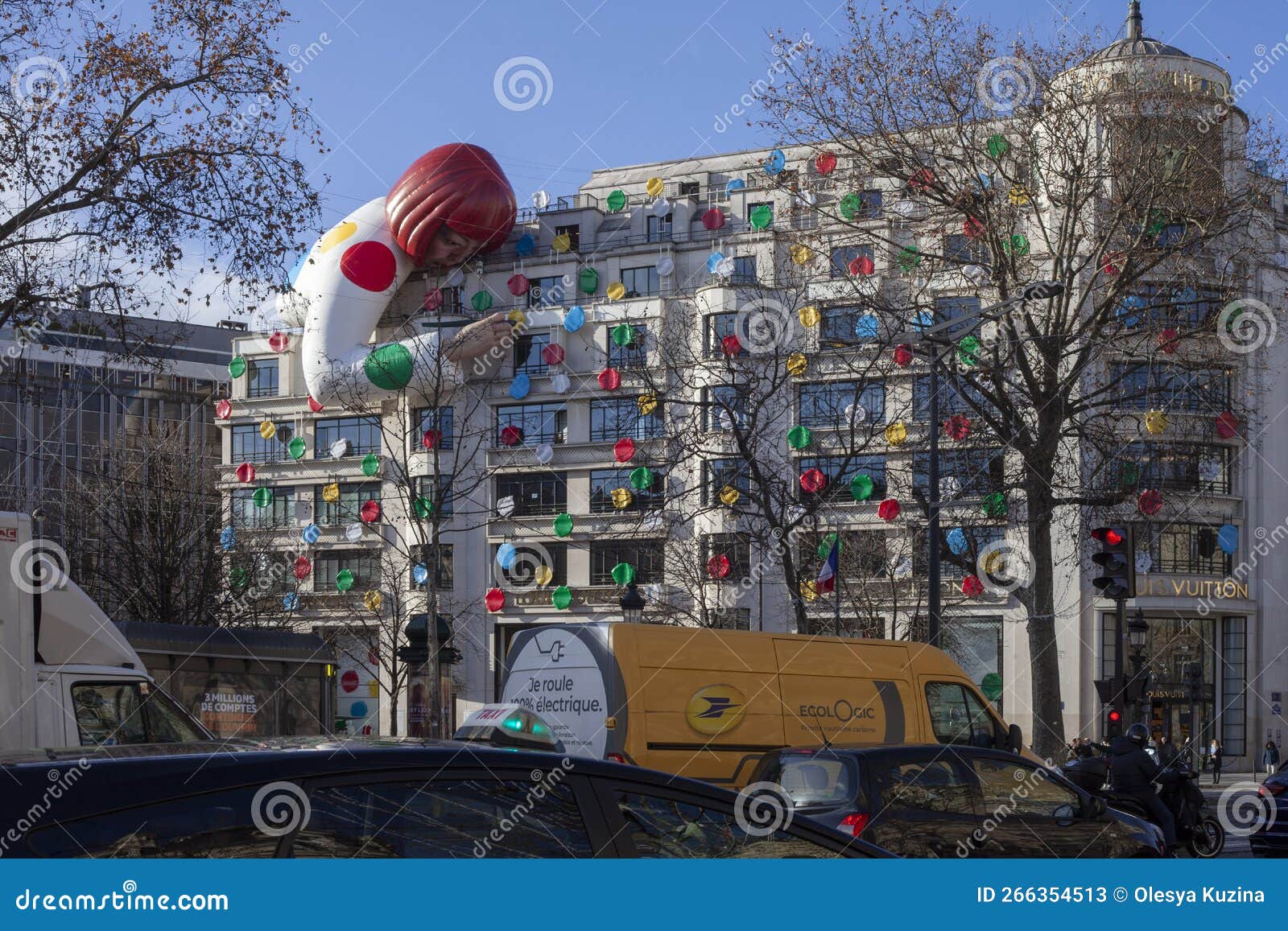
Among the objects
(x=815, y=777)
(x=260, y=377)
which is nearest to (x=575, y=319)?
(x=260, y=377)

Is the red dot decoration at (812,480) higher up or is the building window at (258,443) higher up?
the building window at (258,443)

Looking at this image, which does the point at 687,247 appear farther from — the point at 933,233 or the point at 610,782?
the point at 610,782

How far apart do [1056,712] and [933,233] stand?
859 cm

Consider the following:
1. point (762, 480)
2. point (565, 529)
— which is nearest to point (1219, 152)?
point (762, 480)

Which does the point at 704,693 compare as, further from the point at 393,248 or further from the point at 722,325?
the point at 393,248

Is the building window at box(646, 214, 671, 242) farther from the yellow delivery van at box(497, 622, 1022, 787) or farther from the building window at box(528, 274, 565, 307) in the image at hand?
the yellow delivery van at box(497, 622, 1022, 787)

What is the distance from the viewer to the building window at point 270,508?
214 feet

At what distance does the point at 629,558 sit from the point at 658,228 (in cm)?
1533

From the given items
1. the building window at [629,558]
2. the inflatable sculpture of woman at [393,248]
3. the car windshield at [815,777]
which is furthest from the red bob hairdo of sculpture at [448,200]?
the car windshield at [815,777]

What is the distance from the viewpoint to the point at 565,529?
6034cm

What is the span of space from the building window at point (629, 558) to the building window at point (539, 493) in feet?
9.00

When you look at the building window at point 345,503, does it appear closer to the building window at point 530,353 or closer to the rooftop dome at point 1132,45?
the building window at point 530,353

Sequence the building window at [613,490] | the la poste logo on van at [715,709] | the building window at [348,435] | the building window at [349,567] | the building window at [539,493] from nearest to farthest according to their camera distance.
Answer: the la poste logo on van at [715,709] → the building window at [613,490] → the building window at [539,493] → the building window at [349,567] → the building window at [348,435]
